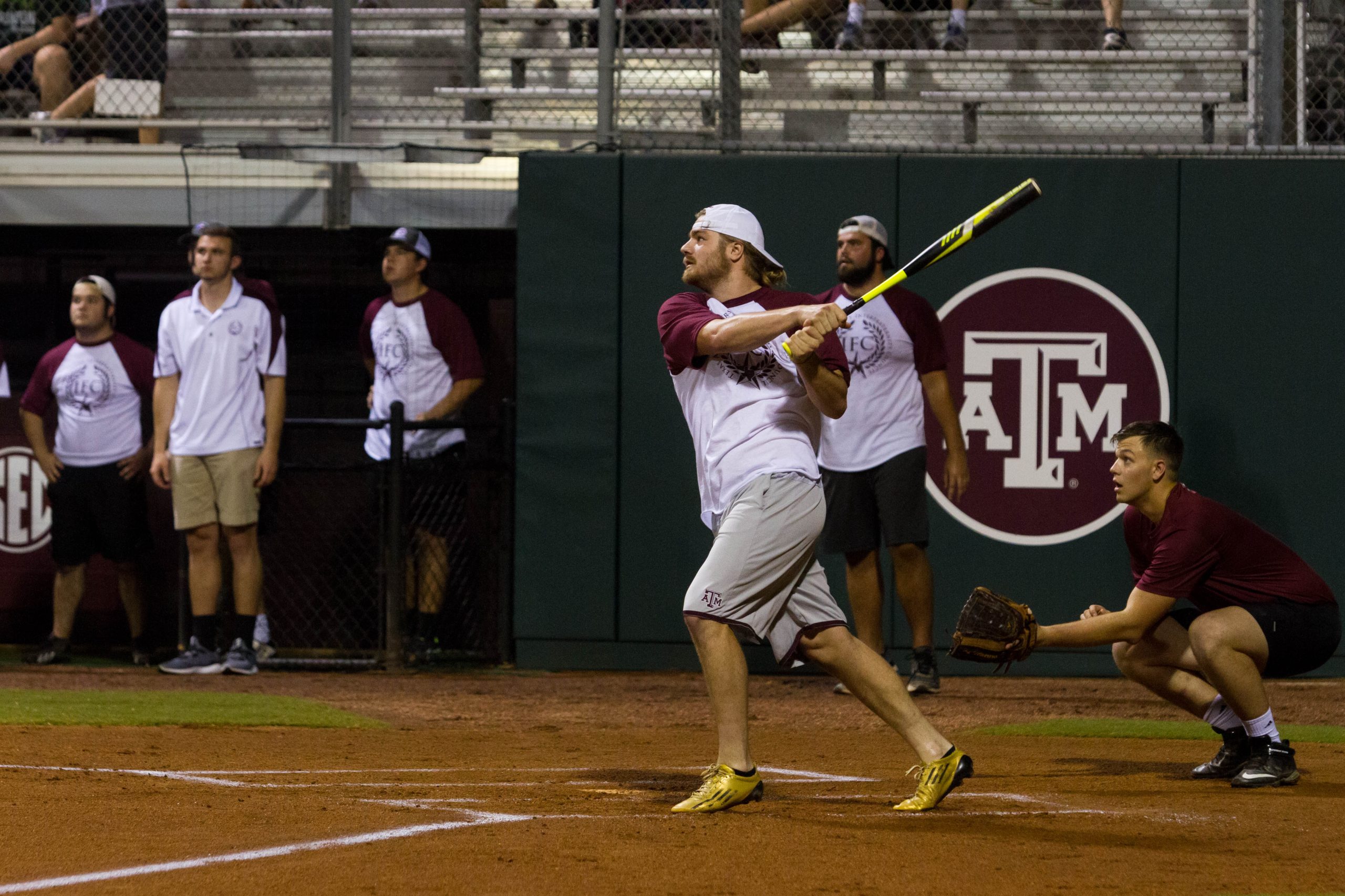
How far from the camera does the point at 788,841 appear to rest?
13.7ft

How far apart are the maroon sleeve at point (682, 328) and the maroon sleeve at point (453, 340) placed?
178 inches

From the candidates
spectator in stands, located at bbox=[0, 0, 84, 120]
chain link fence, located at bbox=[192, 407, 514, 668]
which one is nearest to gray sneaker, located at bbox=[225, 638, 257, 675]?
chain link fence, located at bbox=[192, 407, 514, 668]

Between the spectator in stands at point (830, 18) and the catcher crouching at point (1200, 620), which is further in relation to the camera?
the spectator in stands at point (830, 18)

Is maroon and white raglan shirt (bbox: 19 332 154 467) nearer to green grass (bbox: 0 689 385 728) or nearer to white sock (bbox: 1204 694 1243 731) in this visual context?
green grass (bbox: 0 689 385 728)

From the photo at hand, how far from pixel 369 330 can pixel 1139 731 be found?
5.04m

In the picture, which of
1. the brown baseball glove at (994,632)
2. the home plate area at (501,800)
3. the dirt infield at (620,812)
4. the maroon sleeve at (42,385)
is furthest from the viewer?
the maroon sleeve at (42,385)

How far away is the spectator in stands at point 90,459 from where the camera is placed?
30.2 feet

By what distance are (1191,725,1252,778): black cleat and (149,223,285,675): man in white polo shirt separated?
524 cm

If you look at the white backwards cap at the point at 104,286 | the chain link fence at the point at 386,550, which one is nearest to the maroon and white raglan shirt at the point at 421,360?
the chain link fence at the point at 386,550

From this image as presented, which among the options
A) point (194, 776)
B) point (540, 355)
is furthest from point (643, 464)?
point (194, 776)

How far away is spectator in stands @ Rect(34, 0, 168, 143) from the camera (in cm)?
1016

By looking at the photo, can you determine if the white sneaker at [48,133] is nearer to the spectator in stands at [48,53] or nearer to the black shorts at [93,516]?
the spectator in stands at [48,53]

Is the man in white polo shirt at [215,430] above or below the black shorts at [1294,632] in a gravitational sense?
above

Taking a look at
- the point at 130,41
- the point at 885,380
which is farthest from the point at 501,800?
the point at 130,41
